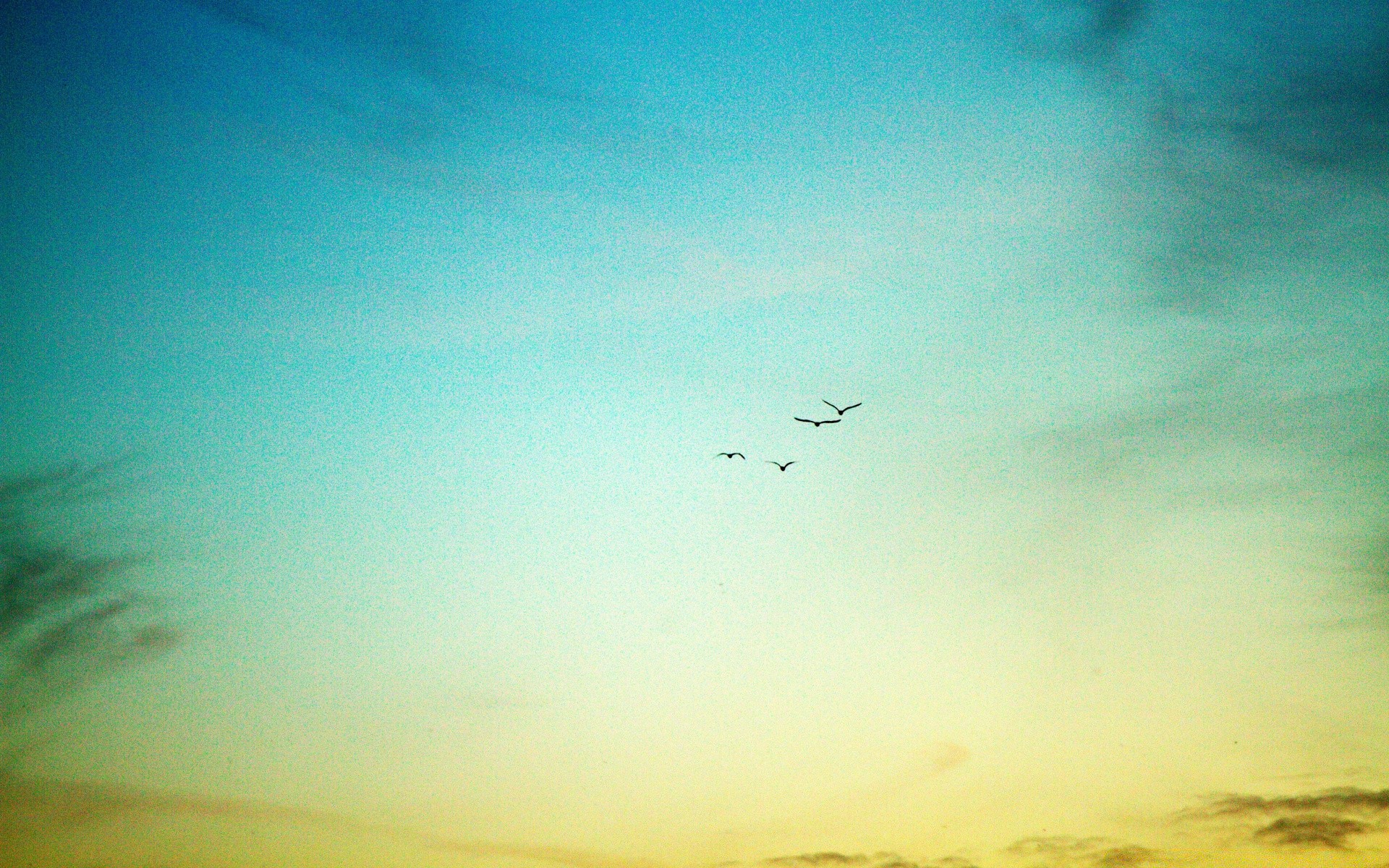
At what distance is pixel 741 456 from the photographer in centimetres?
6650

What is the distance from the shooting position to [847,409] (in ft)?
214

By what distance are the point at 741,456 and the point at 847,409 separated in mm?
9240
